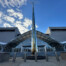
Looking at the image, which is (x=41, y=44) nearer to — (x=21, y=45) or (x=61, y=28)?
(x=21, y=45)

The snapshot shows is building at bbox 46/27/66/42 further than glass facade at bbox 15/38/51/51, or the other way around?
building at bbox 46/27/66/42

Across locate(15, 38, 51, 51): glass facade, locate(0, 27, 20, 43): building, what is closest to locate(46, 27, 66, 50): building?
locate(15, 38, 51, 51): glass facade

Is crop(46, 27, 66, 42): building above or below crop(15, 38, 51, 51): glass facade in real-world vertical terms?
above

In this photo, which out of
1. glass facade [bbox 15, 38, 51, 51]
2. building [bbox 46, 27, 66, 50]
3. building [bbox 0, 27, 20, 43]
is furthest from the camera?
building [bbox 0, 27, 20, 43]

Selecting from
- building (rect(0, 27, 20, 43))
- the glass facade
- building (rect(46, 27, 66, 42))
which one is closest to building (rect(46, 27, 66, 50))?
building (rect(46, 27, 66, 42))

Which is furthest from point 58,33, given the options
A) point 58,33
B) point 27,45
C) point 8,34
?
point 8,34

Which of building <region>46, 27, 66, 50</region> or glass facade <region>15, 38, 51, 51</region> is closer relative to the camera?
glass facade <region>15, 38, 51, 51</region>

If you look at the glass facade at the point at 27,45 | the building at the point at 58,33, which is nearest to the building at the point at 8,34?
the glass facade at the point at 27,45

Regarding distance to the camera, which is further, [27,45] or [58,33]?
[58,33]

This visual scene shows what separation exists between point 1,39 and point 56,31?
66.2 ft

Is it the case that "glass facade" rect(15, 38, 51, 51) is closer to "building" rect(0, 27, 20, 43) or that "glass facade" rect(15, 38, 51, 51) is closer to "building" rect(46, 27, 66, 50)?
"building" rect(46, 27, 66, 50)

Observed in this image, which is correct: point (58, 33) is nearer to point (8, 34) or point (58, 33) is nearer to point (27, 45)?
point (27, 45)

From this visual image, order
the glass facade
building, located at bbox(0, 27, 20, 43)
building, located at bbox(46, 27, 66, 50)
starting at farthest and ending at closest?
building, located at bbox(0, 27, 20, 43)
building, located at bbox(46, 27, 66, 50)
the glass facade

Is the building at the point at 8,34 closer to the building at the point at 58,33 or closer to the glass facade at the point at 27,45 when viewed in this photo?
the glass facade at the point at 27,45
